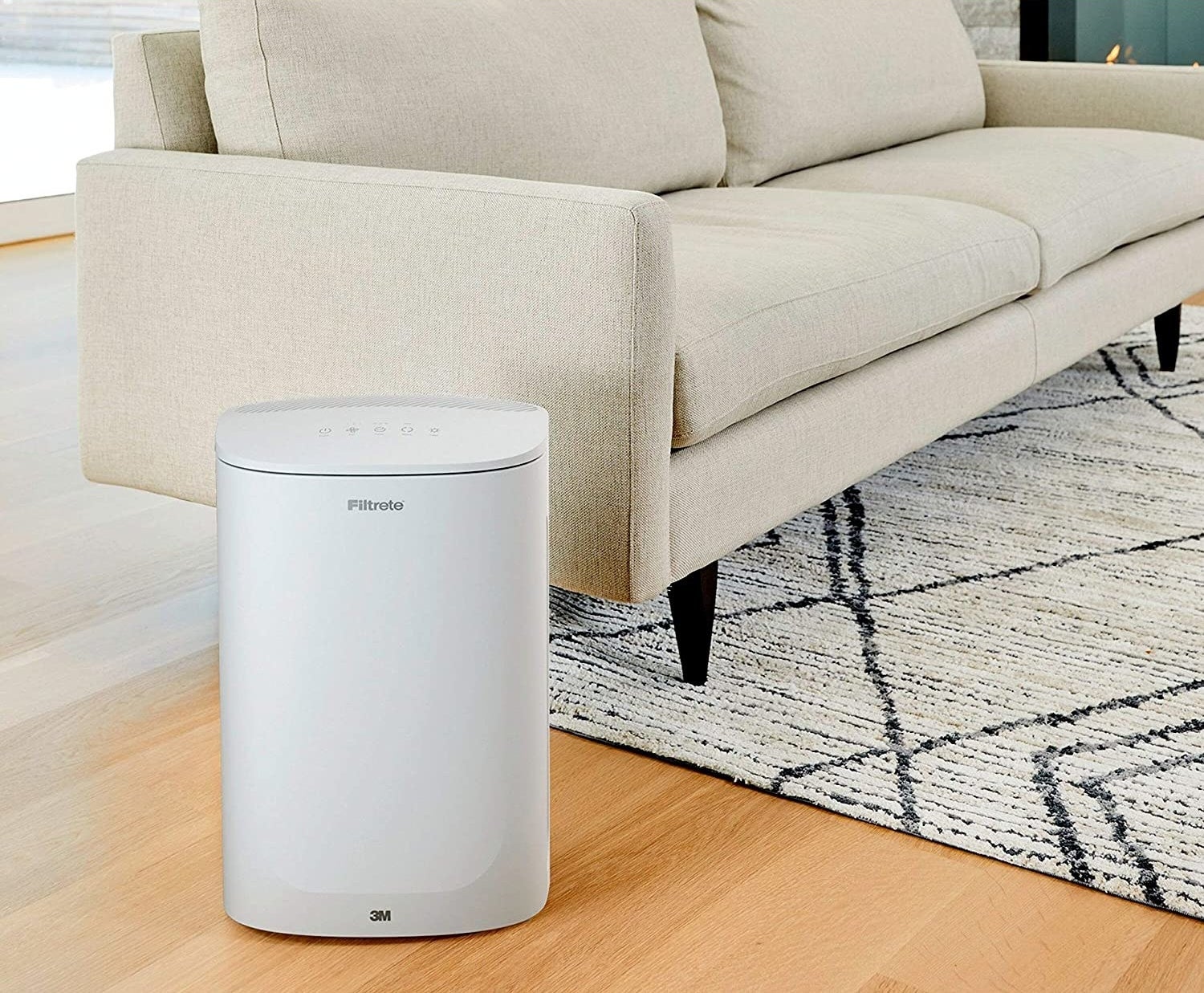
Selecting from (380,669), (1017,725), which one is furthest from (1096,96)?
(380,669)

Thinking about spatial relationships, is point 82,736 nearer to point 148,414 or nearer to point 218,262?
point 148,414

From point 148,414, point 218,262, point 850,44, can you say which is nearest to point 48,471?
point 148,414

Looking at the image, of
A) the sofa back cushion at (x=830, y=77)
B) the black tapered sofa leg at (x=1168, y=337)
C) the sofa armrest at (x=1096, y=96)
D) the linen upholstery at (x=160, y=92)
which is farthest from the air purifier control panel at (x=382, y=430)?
the sofa armrest at (x=1096, y=96)

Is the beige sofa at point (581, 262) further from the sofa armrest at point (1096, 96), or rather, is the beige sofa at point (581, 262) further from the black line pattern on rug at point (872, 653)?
the sofa armrest at point (1096, 96)

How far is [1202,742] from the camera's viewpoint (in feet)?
5.41

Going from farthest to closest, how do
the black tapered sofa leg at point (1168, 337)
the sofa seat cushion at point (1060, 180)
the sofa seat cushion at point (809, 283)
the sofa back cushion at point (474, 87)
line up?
1. the black tapered sofa leg at point (1168, 337)
2. the sofa seat cushion at point (1060, 180)
3. the sofa back cushion at point (474, 87)
4. the sofa seat cushion at point (809, 283)

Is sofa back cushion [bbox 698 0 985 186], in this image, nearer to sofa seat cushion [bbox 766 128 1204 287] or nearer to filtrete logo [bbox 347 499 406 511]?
sofa seat cushion [bbox 766 128 1204 287]

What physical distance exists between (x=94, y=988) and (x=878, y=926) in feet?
2.24

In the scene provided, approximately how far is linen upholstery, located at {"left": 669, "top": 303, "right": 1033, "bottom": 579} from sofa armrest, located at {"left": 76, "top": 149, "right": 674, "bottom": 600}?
0.09m

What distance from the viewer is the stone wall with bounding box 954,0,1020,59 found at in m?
5.30

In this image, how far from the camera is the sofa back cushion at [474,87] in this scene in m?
1.90

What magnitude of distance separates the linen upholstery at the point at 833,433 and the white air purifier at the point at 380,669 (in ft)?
1.37

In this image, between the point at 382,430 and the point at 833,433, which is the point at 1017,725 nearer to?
the point at 833,433

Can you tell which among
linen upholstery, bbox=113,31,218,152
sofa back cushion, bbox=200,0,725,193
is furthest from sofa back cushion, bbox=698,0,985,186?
linen upholstery, bbox=113,31,218,152
